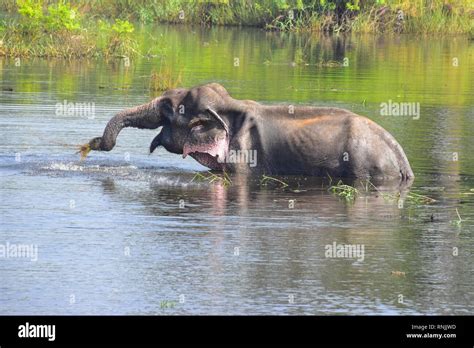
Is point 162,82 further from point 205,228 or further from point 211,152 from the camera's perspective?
point 205,228

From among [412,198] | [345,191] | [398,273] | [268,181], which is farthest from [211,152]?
[398,273]

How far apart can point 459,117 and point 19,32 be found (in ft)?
43.6

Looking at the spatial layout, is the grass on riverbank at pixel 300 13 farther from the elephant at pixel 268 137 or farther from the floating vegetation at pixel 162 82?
the elephant at pixel 268 137

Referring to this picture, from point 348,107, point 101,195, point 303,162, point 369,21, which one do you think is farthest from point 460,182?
point 369,21

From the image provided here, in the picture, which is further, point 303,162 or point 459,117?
point 459,117

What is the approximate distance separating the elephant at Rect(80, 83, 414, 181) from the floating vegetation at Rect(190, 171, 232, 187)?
10.0 inches

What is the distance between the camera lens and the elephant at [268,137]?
18.3m

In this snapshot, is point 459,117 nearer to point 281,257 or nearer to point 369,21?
point 281,257

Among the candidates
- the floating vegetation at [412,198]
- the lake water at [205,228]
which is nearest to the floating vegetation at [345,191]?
the lake water at [205,228]

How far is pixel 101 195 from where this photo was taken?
16.5m

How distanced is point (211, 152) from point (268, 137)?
0.78 metres

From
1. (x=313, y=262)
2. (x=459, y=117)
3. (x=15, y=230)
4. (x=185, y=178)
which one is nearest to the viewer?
(x=313, y=262)

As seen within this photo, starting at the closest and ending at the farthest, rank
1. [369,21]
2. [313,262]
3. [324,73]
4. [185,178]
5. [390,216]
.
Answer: [313,262]
[390,216]
[185,178]
[324,73]
[369,21]

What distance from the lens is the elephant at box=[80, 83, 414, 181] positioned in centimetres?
1834
